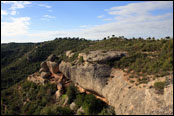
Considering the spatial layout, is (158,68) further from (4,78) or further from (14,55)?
(14,55)

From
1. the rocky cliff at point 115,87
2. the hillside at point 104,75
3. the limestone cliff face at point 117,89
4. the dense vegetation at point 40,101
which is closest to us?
the limestone cliff face at point 117,89

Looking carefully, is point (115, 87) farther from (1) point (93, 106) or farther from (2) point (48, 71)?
(2) point (48, 71)

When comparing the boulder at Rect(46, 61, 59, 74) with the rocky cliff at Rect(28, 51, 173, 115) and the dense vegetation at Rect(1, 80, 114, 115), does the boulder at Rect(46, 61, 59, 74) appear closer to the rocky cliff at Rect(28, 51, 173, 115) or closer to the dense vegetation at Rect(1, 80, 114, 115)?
A: the rocky cliff at Rect(28, 51, 173, 115)

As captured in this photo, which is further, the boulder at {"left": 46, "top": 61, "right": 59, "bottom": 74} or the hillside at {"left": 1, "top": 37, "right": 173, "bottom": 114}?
the boulder at {"left": 46, "top": 61, "right": 59, "bottom": 74}

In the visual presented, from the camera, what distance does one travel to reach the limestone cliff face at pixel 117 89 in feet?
33.7

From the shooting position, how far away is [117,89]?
15.3m

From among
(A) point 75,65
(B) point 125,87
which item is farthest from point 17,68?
(B) point 125,87

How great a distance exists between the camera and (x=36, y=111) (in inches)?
947

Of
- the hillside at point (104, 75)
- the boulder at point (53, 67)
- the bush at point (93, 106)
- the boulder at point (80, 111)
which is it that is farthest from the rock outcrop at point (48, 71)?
the bush at point (93, 106)

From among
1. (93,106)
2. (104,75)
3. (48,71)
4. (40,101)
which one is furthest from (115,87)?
(48,71)

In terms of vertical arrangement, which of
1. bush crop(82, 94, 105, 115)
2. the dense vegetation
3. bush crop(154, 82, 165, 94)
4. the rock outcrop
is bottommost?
the dense vegetation

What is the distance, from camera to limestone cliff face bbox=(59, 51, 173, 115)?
33.7 ft

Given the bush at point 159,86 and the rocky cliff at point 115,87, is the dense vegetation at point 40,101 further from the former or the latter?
the bush at point 159,86

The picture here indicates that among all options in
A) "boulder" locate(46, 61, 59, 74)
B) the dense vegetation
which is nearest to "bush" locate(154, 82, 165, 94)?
the dense vegetation
